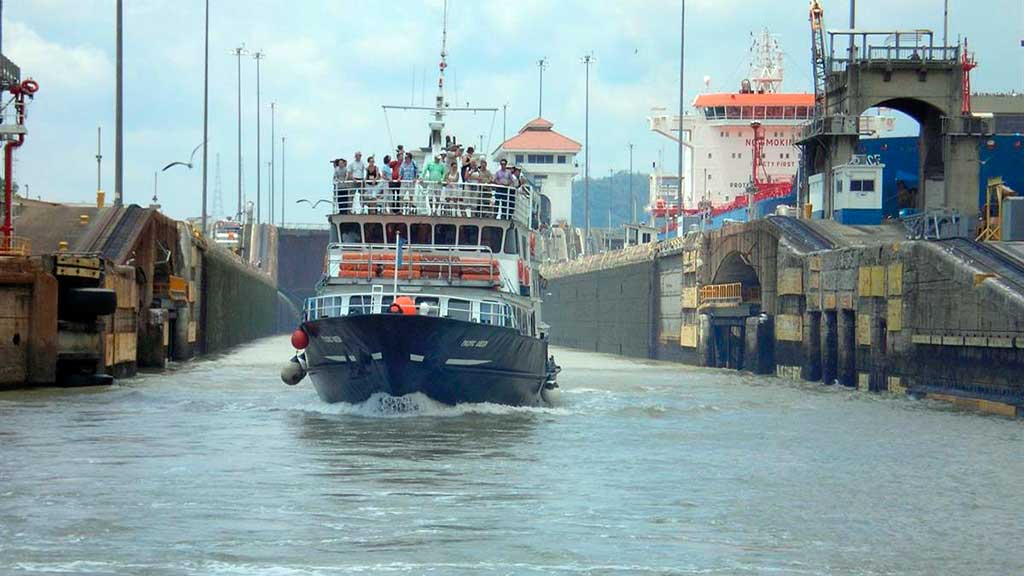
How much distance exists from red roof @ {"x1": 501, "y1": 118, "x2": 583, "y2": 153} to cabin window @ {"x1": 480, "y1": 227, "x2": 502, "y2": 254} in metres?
138

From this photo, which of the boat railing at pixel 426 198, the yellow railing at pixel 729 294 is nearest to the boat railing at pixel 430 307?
the boat railing at pixel 426 198

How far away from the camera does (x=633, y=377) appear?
64.3m

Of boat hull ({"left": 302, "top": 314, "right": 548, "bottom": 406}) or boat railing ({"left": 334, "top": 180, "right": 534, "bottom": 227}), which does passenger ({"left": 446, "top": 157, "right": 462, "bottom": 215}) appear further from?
boat hull ({"left": 302, "top": 314, "right": 548, "bottom": 406})

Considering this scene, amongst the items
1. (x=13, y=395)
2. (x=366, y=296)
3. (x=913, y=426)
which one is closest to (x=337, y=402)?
(x=366, y=296)

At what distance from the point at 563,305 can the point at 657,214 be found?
17390 millimetres

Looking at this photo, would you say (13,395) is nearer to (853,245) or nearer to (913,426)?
(913,426)

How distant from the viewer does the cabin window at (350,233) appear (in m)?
40.4

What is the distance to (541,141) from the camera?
18288 cm

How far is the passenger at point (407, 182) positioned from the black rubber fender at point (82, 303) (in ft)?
36.4

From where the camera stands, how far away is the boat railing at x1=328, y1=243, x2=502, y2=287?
39.3 m

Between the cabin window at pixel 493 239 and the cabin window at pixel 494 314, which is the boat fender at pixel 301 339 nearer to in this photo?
the cabin window at pixel 494 314

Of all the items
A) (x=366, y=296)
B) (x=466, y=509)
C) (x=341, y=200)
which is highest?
(x=341, y=200)

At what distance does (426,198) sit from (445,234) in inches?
40.4

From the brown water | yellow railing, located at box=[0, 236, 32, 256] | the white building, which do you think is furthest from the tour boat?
the white building
